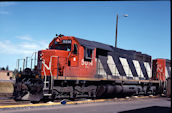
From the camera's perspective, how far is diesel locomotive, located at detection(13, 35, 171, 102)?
12750 millimetres

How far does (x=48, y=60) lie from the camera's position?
13.6 metres

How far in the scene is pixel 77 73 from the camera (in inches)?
560

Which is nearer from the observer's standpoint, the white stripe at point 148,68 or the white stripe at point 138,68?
the white stripe at point 138,68

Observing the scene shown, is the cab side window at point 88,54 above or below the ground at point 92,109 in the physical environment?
above

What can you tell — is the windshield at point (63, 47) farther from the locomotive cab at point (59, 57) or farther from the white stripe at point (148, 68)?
the white stripe at point (148, 68)

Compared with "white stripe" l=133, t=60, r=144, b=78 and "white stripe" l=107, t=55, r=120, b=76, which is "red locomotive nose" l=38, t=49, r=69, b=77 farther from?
"white stripe" l=133, t=60, r=144, b=78

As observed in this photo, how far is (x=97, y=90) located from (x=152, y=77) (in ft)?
30.3

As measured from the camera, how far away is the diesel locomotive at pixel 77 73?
41.8 ft

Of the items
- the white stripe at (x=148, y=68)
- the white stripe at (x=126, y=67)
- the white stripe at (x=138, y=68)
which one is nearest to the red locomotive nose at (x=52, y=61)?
the white stripe at (x=126, y=67)

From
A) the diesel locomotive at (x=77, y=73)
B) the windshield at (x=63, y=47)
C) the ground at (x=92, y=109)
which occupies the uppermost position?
the windshield at (x=63, y=47)

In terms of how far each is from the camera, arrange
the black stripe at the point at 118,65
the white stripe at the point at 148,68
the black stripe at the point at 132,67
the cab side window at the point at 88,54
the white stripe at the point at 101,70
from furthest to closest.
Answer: the white stripe at the point at 148,68 → the black stripe at the point at 132,67 → the black stripe at the point at 118,65 → the white stripe at the point at 101,70 → the cab side window at the point at 88,54

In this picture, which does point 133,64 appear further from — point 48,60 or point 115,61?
point 48,60

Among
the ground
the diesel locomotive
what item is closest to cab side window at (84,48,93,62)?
the diesel locomotive

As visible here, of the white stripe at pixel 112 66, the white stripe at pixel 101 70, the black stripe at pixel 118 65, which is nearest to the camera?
the white stripe at pixel 101 70
